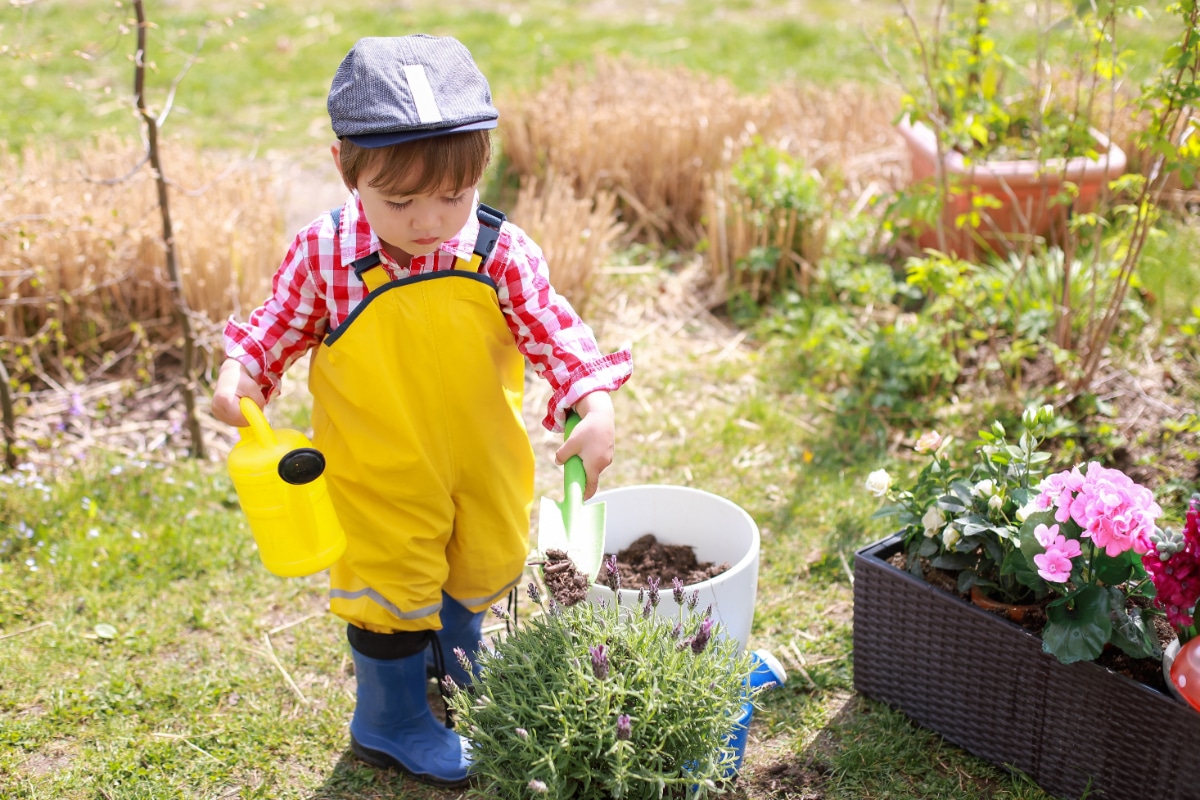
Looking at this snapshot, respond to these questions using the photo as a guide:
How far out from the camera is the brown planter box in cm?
186

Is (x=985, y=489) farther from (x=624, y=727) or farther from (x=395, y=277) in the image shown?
(x=395, y=277)

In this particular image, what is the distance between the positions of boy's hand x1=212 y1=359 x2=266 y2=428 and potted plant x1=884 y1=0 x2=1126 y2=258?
7.25 feet

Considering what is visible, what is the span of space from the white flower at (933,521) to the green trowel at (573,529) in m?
0.73

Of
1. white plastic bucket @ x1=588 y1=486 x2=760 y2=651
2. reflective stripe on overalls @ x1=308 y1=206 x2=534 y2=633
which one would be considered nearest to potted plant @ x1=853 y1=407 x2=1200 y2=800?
white plastic bucket @ x1=588 y1=486 x2=760 y2=651

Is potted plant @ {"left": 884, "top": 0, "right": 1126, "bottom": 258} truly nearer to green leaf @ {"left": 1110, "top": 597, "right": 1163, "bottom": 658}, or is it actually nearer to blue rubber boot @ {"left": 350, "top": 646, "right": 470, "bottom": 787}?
green leaf @ {"left": 1110, "top": 597, "right": 1163, "bottom": 658}

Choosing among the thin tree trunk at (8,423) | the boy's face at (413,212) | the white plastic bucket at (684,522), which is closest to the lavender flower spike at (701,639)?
the white plastic bucket at (684,522)

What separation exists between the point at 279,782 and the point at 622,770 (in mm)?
1056

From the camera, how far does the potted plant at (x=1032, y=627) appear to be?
184 cm

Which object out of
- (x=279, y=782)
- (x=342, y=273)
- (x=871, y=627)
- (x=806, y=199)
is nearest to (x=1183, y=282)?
(x=806, y=199)

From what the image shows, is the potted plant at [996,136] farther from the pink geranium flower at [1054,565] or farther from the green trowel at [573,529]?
the green trowel at [573,529]

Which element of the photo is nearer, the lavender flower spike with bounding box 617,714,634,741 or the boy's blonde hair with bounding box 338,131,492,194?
the lavender flower spike with bounding box 617,714,634,741

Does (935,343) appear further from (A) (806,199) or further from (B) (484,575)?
(B) (484,575)

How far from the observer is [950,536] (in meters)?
2.10

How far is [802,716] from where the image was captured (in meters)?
2.37
